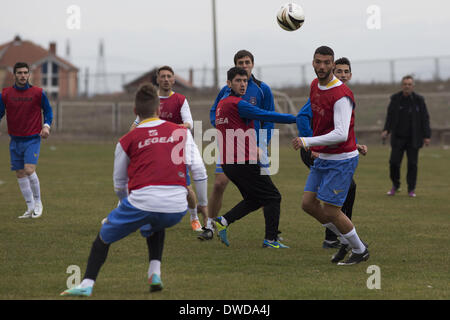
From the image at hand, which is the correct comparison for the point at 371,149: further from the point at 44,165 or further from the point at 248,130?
the point at 248,130

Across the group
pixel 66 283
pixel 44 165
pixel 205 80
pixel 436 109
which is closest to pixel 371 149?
pixel 436 109

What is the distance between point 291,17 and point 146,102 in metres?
3.91

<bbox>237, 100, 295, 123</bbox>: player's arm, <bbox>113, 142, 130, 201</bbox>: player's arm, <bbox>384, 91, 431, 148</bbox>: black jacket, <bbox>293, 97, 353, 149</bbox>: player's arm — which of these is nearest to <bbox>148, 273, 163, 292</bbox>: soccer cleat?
<bbox>113, 142, 130, 201</bbox>: player's arm

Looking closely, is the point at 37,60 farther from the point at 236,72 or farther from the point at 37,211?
the point at 236,72

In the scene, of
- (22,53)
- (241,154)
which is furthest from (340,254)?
(22,53)

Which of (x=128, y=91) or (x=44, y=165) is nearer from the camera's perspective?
(x=44, y=165)

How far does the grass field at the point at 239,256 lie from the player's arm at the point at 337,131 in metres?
1.30

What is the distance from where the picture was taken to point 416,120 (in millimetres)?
14180

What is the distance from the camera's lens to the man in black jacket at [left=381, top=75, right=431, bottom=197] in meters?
14.2

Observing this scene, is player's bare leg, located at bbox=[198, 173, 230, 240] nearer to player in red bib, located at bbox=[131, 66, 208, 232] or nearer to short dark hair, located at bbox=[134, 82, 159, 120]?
player in red bib, located at bbox=[131, 66, 208, 232]

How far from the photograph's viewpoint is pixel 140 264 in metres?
7.18

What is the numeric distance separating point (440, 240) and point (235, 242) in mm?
2661

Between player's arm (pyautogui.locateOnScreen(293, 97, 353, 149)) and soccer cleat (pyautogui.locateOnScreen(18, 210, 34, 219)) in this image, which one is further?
soccer cleat (pyautogui.locateOnScreen(18, 210, 34, 219))

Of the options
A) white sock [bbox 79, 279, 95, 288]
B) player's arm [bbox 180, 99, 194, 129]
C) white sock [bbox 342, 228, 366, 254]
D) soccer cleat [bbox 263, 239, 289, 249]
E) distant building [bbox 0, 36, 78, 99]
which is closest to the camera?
white sock [bbox 79, 279, 95, 288]
